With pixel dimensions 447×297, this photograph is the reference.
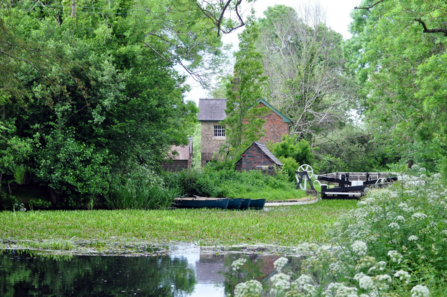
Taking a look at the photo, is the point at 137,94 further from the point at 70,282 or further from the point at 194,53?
the point at 70,282

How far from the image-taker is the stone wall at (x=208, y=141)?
48750 millimetres

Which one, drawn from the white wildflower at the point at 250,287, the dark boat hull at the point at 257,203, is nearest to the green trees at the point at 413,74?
the dark boat hull at the point at 257,203

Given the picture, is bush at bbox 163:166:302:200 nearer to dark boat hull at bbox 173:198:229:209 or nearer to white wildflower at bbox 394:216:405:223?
dark boat hull at bbox 173:198:229:209

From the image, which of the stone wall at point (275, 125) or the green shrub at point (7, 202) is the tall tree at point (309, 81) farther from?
the green shrub at point (7, 202)

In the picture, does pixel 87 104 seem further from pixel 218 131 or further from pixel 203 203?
pixel 218 131

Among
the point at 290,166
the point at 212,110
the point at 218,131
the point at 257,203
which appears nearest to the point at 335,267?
the point at 257,203

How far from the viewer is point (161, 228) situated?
13695 millimetres

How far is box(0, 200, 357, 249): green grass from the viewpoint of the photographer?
12.0 m

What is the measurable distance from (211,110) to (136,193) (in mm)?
29327

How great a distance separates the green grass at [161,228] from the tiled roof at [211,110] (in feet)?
105

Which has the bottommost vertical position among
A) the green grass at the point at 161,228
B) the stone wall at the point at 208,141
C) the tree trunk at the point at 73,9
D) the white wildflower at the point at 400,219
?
the green grass at the point at 161,228

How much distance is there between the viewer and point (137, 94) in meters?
21.7

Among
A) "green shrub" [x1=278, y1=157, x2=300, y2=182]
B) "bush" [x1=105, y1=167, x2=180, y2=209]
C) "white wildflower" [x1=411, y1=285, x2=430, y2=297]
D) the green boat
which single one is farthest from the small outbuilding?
"white wildflower" [x1=411, y1=285, x2=430, y2=297]

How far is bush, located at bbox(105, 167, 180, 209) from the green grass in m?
3.59
